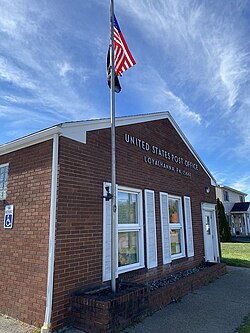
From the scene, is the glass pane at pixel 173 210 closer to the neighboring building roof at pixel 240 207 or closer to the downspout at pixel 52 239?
the downspout at pixel 52 239

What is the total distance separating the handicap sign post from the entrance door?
25.3 feet

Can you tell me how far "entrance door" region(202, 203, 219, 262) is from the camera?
34.2 feet

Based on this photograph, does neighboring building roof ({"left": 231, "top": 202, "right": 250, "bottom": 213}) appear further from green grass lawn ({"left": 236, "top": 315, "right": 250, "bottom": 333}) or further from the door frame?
green grass lawn ({"left": 236, "top": 315, "right": 250, "bottom": 333})

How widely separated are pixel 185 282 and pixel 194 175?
4.91 metres

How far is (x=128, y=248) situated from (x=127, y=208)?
1.01m

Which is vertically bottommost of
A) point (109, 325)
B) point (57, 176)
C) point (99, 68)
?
point (109, 325)

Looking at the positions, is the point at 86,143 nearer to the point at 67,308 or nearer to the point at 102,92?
the point at 102,92

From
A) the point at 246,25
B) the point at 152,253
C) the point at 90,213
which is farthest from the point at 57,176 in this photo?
the point at 246,25

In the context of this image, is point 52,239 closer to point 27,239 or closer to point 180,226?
point 27,239

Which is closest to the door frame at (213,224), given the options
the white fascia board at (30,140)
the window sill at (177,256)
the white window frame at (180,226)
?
the white window frame at (180,226)

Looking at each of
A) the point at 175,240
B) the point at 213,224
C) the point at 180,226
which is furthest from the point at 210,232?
the point at 175,240

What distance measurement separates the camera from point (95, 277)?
506 centimetres

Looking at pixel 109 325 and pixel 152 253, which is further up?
pixel 152 253

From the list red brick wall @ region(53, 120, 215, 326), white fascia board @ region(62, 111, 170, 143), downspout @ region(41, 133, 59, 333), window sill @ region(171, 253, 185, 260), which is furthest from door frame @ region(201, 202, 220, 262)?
downspout @ region(41, 133, 59, 333)
